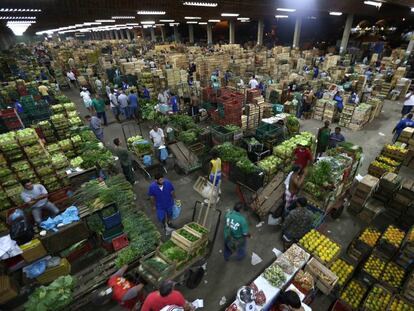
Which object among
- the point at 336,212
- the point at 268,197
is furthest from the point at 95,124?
the point at 336,212

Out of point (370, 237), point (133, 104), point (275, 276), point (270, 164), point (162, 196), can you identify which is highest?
point (133, 104)

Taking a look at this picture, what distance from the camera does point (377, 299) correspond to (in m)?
4.55

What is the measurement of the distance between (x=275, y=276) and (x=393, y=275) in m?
2.71

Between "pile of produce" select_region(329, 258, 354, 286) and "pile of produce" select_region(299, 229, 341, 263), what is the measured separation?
275 mm

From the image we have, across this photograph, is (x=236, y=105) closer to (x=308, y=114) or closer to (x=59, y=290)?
(x=308, y=114)

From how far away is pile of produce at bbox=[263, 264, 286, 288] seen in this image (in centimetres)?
450

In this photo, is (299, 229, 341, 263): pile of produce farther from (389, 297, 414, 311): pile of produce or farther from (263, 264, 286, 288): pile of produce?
(389, 297, 414, 311): pile of produce

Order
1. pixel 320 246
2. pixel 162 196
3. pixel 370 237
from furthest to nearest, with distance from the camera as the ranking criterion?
pixel 162 196, pixel 370 237, pixel 320 246

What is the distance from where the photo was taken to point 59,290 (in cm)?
451

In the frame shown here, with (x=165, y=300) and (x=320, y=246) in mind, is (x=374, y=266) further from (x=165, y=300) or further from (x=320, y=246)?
(x=165, y=300)

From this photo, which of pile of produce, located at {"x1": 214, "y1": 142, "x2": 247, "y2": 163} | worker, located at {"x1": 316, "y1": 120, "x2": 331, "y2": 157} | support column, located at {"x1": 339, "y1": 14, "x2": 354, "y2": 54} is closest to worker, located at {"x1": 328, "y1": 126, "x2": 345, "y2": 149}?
worker, located at {"x1": 316, "y1": 120, "x2": 331, "y2": 157}

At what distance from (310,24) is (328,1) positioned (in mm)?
25538

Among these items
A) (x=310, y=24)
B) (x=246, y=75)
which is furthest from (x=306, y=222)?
(x=310, y=24)

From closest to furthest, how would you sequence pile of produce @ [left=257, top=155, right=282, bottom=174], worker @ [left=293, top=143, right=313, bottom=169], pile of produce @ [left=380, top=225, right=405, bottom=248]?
1. pile of produce @ [left=380, top=225, right=405, bottom=248]
2. worker @ [left=293, top=143, right=313, bottom=169]
3. pile of produce @ [left=257, top=155, right=282, bottom=174]
